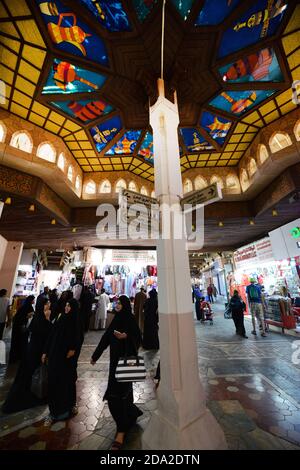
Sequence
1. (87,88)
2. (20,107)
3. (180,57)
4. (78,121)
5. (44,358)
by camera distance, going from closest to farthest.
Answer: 1. (44,358)
2. (180,57)
3. (87,88)
4. (20,107)
5. (78,121)

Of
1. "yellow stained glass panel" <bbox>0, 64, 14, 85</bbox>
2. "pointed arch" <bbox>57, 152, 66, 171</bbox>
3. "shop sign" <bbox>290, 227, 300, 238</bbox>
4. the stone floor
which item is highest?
"yellow stained glass panel" <bbox>0, 64, 14, 85</bbox>

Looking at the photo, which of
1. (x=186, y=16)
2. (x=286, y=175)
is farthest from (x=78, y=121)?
(x=286, y=175)

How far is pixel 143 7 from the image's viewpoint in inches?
137

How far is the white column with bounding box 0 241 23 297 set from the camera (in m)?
9.95

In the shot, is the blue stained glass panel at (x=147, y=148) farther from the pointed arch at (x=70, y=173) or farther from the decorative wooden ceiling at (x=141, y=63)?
the pointed arch at (x=70, y=173)

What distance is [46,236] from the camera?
10.0m

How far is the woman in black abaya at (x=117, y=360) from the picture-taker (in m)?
2.37

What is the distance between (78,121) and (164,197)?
5.02m

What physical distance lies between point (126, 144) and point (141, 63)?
8.99ft

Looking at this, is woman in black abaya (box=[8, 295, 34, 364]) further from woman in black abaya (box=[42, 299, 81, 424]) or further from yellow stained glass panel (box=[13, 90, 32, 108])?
yellow stained glass panel (box=[13, 90, 32, 108])

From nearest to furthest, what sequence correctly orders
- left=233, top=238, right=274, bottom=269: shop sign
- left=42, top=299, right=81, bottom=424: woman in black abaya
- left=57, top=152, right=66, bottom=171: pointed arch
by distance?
left=42, top=299, right=81, bottom=424: woman in black abaya < left=57, top=152, right=66, bottom=171: pointed arch < left=233, top=238, right=274, bottom=269: shop sign

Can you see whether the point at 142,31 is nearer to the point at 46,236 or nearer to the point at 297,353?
the point at 297,353

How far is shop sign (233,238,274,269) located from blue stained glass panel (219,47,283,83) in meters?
7.07

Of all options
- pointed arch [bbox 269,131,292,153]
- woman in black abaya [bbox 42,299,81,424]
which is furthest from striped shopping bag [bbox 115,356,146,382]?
pointed arch [bbox 269,131,292,153]
